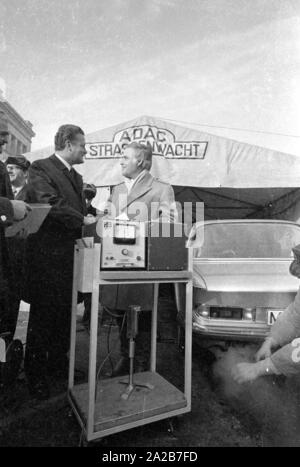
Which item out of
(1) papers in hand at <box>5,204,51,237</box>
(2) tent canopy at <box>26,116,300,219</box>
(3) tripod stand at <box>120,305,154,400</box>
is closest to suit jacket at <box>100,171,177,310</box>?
(3) tripod stand at <box>120,305,154,400</box>

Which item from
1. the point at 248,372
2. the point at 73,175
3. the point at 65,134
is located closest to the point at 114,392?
the point at 248,372

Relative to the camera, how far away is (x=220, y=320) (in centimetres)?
260

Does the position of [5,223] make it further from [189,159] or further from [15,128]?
[189,159]

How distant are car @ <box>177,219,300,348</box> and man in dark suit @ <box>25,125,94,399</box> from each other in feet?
3.81

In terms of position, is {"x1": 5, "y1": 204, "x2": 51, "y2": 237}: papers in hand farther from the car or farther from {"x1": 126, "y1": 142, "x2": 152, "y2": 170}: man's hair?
the car

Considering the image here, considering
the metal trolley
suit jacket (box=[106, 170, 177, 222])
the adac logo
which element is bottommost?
the metal trolley

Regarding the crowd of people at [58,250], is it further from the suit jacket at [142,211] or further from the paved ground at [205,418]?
the paved ground at [205,418]

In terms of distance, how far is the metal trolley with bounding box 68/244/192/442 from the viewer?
5.69 feet


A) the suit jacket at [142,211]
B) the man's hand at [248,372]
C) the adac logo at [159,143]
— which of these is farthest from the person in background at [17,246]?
the adac logo at [159,143]

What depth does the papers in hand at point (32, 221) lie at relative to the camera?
218 cm

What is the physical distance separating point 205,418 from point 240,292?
3.21ft

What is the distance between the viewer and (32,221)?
7.50 feet
